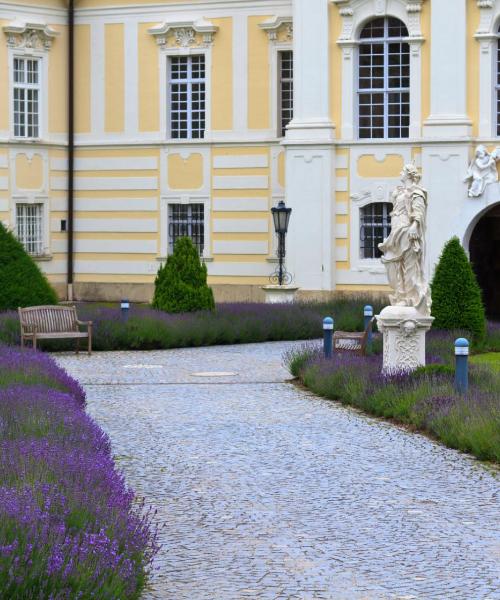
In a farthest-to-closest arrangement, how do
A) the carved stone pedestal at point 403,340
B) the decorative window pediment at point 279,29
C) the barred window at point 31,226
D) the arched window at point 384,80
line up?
the barred window at point 31,226 → the decorative window pediment at point 279,29 → the arched window at point 384,80 → the carved stone pedestal at point 403,340

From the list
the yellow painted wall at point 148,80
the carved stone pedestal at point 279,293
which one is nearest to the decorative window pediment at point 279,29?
the yellow painted wall at point 148,80

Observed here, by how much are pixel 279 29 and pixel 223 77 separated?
5.21ft

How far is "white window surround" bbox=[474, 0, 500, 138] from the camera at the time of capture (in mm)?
29422

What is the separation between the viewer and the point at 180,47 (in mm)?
33406

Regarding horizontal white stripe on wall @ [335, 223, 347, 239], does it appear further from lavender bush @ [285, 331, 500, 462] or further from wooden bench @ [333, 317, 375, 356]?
lavender bush @ [285, 331, 500, 462]

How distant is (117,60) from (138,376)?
16.1 m

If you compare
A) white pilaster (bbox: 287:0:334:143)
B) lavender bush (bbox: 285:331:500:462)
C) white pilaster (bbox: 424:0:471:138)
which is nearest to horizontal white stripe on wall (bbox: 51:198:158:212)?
white pilaster (bbox: 287:0:334:143)

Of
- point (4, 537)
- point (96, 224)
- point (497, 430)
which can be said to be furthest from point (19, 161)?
point (4, 537)

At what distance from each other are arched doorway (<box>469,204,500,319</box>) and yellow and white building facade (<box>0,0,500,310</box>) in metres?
0.05

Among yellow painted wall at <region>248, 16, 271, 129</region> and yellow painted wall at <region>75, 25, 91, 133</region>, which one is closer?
yellow painted wall at <region>248, 16, 271, 129</region>

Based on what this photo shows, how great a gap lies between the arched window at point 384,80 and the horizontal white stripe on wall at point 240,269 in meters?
3.69

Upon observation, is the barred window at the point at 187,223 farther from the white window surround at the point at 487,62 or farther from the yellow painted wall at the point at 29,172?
the white window surround at the point at 487,62

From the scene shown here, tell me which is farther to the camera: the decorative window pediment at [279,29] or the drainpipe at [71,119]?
the drainpipe at [71,119]

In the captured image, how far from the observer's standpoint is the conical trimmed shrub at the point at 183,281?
25281mm
